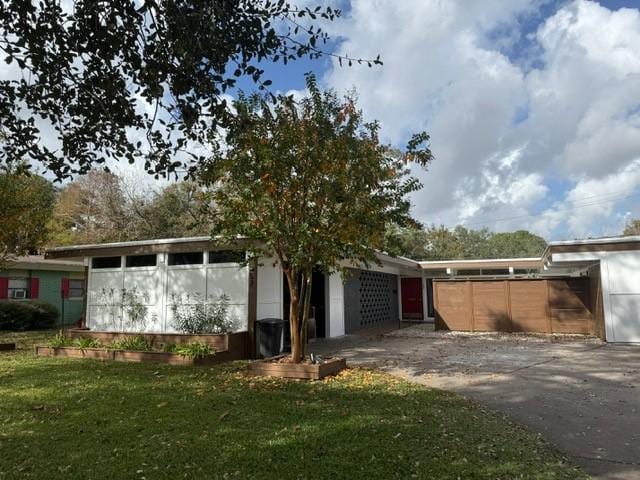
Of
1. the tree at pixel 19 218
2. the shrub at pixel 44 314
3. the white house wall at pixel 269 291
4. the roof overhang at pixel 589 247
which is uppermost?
the tree at pixel 19 218

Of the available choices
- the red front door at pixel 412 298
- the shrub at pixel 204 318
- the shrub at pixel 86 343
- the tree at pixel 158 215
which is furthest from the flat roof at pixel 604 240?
the tree at pixel 158 215

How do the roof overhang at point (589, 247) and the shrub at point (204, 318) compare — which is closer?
the shrub at point (204, 318)

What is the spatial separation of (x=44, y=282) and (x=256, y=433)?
19.9m

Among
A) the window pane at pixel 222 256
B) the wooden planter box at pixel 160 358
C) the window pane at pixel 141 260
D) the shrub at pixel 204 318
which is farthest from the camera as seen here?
the window pane at pixel 141 260

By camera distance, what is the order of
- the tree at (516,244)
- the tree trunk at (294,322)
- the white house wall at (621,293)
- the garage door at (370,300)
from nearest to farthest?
the tree trunk at (294,322) < the white house wall at (621,293) < the garage door at (370,300) < the tree at (516,244)

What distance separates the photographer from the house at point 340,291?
1124 centimetres

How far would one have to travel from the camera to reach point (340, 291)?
15.7 m

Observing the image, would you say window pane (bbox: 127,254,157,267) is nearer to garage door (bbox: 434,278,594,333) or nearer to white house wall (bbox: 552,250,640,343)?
garage door (bbox: 434,278,594,333)

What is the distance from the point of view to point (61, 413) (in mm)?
5547

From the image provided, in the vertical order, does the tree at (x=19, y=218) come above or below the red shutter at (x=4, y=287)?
above

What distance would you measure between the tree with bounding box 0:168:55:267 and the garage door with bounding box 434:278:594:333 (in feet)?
43.2

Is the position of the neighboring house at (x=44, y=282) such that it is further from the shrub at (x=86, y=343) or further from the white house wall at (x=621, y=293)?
the white house wall at (x=621, y=293)

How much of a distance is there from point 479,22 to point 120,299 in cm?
1088

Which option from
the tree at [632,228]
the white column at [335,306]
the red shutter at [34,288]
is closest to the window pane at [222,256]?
the white column at [335,306]
